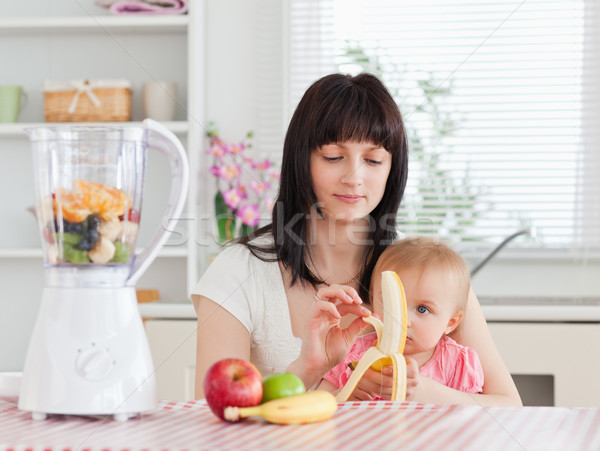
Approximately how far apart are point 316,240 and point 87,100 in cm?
149

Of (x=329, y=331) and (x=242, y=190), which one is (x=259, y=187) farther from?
(x=329, y=331)

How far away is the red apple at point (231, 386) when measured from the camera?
0.75m

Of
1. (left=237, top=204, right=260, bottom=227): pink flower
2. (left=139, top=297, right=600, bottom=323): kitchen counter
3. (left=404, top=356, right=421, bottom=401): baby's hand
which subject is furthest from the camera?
(left=237, top=204, right=260, bottom=227): pink flower

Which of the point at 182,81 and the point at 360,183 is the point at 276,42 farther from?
the point at 360,183

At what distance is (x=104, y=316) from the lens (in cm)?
80

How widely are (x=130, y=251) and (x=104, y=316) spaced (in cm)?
10

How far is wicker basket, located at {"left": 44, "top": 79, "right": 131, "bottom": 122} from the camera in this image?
8.79 ft

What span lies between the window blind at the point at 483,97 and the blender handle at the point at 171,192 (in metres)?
2.02

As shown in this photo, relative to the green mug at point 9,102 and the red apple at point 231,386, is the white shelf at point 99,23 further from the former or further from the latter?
the red apple at point 231,386

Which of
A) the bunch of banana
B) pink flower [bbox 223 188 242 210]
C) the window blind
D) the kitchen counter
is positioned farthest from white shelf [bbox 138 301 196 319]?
the bunch of banana

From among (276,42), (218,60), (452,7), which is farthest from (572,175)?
(218,60)

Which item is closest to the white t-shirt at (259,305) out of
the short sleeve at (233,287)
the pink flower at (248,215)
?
the short sleeve at (233,287)

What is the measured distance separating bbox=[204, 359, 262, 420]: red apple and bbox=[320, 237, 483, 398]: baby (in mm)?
636

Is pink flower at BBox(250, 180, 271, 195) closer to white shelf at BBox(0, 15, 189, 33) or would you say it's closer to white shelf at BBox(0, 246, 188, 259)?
white shelf at BBox(0, 246, 188, 259)
